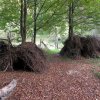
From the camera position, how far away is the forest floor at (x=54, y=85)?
16.7ft

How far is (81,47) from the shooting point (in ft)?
37.2

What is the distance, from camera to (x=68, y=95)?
209 inches

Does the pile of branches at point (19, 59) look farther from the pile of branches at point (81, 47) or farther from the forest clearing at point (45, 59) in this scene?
the pile of branches at point (81, 47)

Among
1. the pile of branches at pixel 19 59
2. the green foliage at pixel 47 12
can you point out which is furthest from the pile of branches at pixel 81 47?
the pile of branches at pixel 19 59

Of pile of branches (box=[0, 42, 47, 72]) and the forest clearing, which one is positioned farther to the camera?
pile of branches (box=[0, 42, 47, 72])

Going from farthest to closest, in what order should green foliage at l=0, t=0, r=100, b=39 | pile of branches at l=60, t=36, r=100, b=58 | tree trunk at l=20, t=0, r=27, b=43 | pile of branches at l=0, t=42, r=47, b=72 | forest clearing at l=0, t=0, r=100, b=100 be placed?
→ 1. pile of branches at l=60, t=36, r=100, b=58
2. green foliage at l=0, t=0, r=100, b=39
3. tree trunk at l=20, t=0, r=27, b=43
4. pile of branches at l=0, t=42, r=47, b=72
5. forest clearing at l=0, t=0, r=100, b=100

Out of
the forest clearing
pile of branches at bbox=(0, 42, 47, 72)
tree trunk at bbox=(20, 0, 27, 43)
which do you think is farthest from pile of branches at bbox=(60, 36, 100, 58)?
pile of branches at bbox=(0, 42, 47, 72)

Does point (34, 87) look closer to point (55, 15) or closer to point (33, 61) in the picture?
point (33, 61)

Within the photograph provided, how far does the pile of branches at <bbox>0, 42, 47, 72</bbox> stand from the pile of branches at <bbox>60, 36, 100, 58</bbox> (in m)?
4.21

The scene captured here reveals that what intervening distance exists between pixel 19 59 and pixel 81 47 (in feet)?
16.7

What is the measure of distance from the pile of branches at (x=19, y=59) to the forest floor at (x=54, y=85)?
13.4 inches

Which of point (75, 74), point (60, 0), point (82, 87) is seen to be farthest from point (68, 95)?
point (60, 0)

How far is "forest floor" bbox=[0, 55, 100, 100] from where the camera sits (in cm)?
509

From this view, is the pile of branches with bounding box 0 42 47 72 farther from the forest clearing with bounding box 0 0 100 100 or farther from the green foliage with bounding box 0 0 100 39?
the green foliage with bounding box 0 0 100 39
